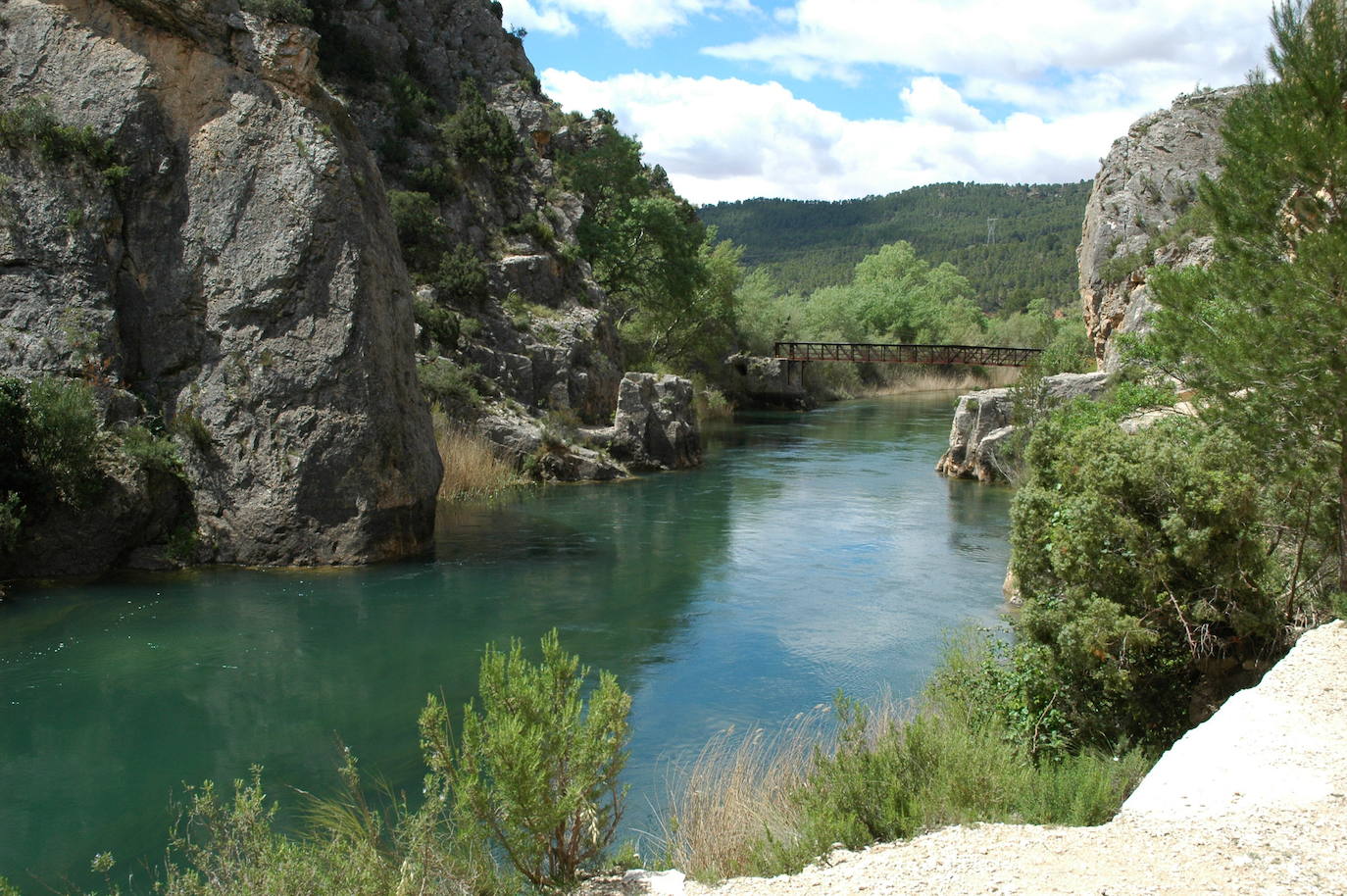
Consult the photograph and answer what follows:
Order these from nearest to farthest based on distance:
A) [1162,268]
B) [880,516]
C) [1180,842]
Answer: [1180,842] < [1162,268] < [880,516]

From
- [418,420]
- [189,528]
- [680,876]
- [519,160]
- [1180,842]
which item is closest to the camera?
[1180,842]

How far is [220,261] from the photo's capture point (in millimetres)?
19688

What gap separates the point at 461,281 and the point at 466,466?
879cm

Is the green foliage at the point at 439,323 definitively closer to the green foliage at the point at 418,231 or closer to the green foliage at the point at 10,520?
the green foliage at the point at 418,231

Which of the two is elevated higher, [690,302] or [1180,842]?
[690,302]

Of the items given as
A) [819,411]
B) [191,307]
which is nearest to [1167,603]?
[191,307]

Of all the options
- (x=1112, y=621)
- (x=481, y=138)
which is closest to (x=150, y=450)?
(x=1112, y=621)

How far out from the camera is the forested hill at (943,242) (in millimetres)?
137125

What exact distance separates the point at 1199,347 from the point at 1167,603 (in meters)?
2.53

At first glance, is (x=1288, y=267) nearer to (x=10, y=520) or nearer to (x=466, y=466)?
(x=10, y=520)

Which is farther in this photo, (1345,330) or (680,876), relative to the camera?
(1345,330)

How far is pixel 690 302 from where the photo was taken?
4838cm

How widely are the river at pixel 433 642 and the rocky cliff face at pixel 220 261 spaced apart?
5.43 ft

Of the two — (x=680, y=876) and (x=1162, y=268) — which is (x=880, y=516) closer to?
(x=1162, y=268)
